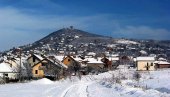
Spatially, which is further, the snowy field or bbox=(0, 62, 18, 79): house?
bbox=(0, 62, 18, 79): house

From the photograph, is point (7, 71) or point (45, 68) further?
point (45, 68)

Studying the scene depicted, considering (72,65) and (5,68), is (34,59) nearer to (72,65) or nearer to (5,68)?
(5,68)

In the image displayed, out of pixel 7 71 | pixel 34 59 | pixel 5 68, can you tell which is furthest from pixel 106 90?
pixel 34 59

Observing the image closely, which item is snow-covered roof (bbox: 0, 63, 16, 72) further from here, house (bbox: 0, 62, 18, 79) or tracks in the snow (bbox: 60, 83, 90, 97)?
tracks in the snow (bbox: 60, 83, 90, 97)

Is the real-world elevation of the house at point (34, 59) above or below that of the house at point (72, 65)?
above

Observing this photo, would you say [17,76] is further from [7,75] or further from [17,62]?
[17,62]

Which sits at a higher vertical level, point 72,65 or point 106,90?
point 106,90

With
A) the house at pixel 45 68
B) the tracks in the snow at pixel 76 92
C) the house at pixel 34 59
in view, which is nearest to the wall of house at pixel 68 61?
the house at pixel 34 59

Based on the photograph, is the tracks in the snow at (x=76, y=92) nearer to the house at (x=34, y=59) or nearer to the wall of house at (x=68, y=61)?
the house at (x=34, y=59)

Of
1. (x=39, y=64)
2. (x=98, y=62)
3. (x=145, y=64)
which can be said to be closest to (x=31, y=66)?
(x=39, y=64)

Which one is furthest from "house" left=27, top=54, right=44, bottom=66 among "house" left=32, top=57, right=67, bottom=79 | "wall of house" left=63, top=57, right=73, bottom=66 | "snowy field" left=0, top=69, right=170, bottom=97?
"snowy field" left=0, top=69, right=170, bottom=97

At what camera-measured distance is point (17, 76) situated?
88500 mm

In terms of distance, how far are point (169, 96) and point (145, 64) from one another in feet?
329

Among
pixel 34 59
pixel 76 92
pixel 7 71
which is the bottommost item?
pixel 7 71
